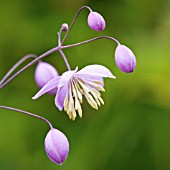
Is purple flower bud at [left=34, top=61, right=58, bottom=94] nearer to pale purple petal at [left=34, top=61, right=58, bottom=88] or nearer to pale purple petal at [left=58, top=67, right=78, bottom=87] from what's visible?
pale purple petal at [left=34, top=61, right=58, bottom=88]

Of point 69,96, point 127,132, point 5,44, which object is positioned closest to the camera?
point 69,96

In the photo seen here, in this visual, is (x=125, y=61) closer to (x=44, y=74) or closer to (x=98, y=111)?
(x=44, y=74)

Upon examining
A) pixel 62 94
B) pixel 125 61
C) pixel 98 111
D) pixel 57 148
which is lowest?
pixel 98 111

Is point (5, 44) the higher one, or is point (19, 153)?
point (5, 44)

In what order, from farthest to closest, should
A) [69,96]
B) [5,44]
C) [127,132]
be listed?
[5,44]
[127,132]
[69,96]

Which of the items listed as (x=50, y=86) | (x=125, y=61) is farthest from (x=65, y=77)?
(x=125, y=61)

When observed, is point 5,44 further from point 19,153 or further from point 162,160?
point 162,160

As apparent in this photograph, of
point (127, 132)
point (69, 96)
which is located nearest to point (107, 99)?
point (127, 132)

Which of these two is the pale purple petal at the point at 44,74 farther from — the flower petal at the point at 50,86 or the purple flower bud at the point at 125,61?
the purple flower bud at the point at 125,61
